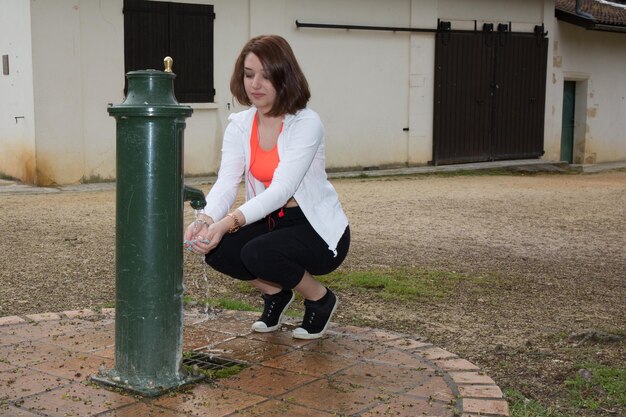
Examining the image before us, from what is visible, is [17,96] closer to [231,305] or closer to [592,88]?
[231,305]

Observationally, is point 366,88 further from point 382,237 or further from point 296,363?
point 296,363

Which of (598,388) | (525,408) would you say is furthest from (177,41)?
(525,408)

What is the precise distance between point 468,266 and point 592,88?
44.5 ft

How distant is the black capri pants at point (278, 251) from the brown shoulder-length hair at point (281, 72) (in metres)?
0.47

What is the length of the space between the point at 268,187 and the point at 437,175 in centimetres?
1109

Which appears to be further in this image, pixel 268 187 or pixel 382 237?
pixel 382 237

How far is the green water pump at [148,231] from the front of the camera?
10.7 feet

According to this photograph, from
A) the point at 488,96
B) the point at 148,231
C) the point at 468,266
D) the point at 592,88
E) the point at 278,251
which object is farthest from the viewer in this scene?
the point at 592,88

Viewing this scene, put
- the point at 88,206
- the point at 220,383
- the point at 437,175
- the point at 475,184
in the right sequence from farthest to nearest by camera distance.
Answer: the point at 437,175, the point at 475,184, the point at 88,206, the point at 220,383

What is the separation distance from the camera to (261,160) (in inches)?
155

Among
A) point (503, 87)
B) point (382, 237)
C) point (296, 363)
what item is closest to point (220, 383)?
point (296, 363)

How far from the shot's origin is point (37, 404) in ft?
10.3

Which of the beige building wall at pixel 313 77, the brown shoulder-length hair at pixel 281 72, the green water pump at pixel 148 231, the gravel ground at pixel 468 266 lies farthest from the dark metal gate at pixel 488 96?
the green water pump at pixel 148 231

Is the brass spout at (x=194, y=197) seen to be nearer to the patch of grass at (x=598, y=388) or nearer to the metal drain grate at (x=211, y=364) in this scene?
the metal drain grate at (x=211, y=364)
